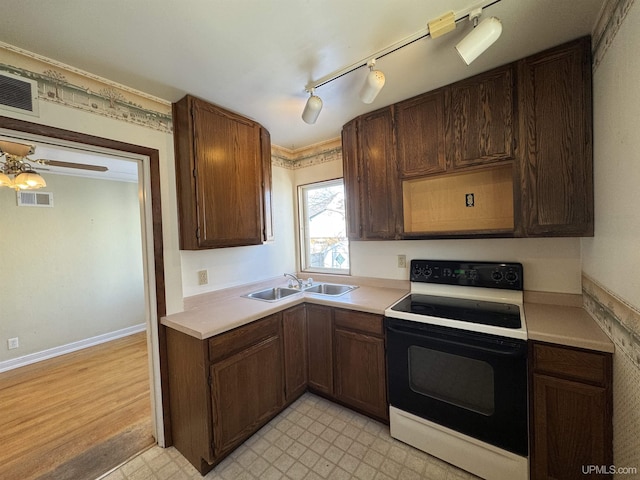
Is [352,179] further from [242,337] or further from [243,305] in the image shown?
[242,337]

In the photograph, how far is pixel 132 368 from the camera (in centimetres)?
278

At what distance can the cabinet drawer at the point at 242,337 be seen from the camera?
4.94 ft

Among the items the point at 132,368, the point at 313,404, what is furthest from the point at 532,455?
the point at 132,368

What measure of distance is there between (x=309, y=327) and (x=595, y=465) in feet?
5.42

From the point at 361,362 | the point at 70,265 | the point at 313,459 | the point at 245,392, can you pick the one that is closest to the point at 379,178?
the point at 361,362

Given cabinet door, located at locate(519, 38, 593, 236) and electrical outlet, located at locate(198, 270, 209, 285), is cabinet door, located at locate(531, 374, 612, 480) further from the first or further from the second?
electrical outlet, located at locate(198, 270, 209, 285)

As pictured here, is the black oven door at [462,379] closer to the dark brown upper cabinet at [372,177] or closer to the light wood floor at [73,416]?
the dark brown upper cabinet at [372,177]

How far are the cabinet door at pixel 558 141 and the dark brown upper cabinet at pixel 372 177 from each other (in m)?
0.79

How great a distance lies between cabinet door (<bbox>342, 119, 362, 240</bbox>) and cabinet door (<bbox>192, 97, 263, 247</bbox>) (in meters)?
0.74

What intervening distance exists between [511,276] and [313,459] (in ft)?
5.72

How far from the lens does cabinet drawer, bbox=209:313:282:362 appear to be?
4.94 feet

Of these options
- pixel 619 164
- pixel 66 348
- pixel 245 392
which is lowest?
pixel 66 348

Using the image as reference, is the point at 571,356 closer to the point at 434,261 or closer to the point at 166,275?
the point at 434,261

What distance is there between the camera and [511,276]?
1.72 meters
